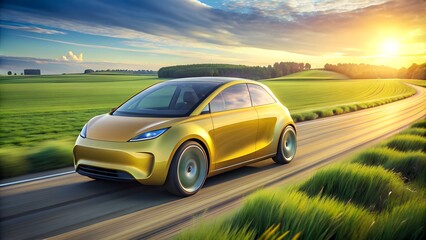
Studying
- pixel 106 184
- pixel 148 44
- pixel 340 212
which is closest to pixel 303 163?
pixel 106 184

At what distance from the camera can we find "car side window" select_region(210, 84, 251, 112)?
6334 mm

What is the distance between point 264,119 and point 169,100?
1.54 m

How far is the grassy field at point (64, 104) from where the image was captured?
13234 millimetres

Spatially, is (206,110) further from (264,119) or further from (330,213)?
(330,213)

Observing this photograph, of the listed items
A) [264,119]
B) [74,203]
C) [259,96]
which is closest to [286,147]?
[264,119]

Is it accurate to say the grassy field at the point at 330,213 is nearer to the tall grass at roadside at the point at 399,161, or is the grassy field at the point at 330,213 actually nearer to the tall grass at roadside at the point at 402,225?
the tall grass at roadside at the point at 402,225

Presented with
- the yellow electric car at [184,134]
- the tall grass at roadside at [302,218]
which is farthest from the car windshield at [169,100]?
the tall grass at roadside at [302,218]

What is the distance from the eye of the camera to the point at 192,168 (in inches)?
225

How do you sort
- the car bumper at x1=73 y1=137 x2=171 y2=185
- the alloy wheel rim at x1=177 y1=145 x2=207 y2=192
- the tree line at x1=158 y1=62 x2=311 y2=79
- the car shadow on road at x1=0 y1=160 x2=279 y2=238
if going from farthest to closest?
the tree line at x1=158 y1=62 x2=311 y2=79 < the alloy wheel rim at x1=177 y1=145 x2=207 y2=192 < the car bumper at x1=73 y1=137 x2=171 y2=185 < the car shadow on road at x1=0 y1=160 x2=279 y2=238

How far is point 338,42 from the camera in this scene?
745cm

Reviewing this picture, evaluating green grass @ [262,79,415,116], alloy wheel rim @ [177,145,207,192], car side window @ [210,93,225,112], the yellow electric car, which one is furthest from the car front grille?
green grass @ [262,79,415,116]

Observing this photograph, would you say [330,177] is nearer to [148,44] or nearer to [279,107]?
[279,107]

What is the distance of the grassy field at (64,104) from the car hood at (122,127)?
2101 mm

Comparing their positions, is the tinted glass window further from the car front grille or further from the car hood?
the car front grille
